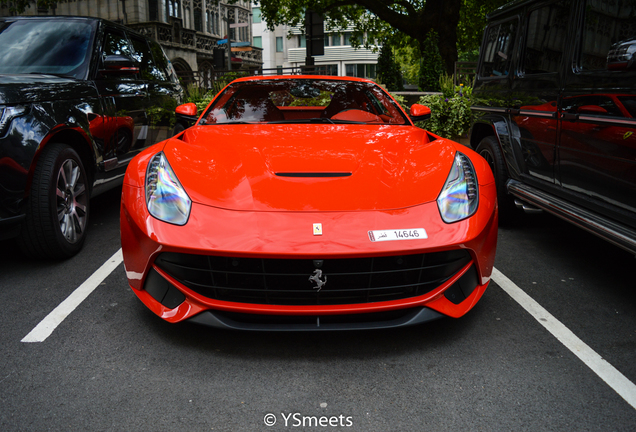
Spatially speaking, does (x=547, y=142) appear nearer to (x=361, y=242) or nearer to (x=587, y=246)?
(x=587, y=246)

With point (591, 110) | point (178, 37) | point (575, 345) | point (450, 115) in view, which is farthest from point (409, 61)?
point (575, 345)

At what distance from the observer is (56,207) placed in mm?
3430

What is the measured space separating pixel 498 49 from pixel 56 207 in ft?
13.2

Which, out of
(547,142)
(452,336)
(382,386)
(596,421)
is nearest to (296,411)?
(382,386)

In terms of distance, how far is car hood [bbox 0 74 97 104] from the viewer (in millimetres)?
3109

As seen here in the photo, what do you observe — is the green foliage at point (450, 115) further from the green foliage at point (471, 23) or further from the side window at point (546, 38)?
the green foliage at point (471, 23)

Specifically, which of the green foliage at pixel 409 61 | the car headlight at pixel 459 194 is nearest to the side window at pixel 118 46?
the car headlight at pixel 459 194

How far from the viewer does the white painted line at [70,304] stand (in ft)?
8.52

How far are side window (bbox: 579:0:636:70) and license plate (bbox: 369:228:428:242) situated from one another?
141 centimetres

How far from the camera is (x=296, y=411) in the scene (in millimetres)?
1990

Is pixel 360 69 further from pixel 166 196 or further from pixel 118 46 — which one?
pixel 166 196

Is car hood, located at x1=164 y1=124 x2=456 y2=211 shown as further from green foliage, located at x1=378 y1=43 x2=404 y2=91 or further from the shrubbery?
green foliage, located at x1=378 y1=43 x2=404 y2=91

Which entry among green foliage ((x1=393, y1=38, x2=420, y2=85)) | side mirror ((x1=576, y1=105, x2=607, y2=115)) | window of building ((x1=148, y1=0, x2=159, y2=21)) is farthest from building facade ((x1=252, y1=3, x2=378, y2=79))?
side mirror ((x1=576, y1=105, x2=607, y2=115))

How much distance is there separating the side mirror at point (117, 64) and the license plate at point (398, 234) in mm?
3143
